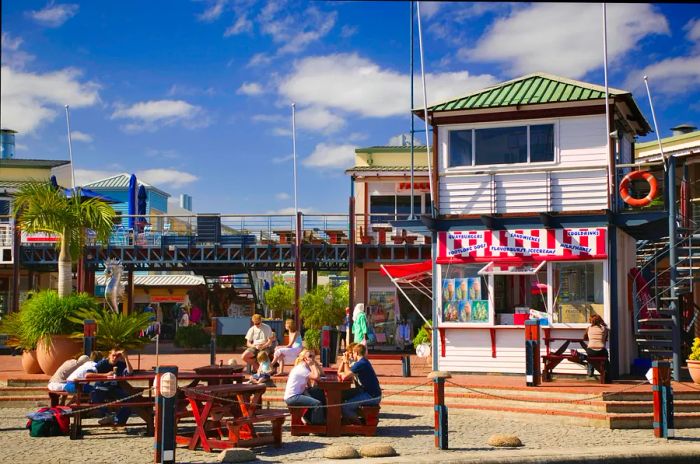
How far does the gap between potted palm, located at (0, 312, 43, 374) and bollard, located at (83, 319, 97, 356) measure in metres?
1.91

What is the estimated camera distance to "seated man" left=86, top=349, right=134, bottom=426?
1330 centimetres

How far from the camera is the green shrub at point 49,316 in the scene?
1933 centimetres

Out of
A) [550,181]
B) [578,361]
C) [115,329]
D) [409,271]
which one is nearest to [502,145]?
[550,181]

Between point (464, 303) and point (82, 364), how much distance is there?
25.7ft

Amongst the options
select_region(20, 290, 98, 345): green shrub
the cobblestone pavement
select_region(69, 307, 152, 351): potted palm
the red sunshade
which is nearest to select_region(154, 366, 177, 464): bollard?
the cobblestone pavement

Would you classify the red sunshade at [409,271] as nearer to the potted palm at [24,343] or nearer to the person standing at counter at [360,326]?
the person standing at counter at [360,326]

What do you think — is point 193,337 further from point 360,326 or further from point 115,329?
point 115,329

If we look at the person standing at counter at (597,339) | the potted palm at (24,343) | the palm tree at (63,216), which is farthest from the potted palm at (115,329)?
the person standing at counter at (597,339)

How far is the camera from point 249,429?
1235cm

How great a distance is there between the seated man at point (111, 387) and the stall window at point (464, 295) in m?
7.19

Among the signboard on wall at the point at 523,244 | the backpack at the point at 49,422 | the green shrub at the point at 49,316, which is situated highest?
the signboard on wall at the point at 523,244

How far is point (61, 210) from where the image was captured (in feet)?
71.1

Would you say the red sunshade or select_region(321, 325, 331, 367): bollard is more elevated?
the red sunshade

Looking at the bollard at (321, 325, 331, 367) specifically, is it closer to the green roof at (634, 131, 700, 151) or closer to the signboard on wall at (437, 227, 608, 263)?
the signboard on wall at (437, 227, 608, 263)
